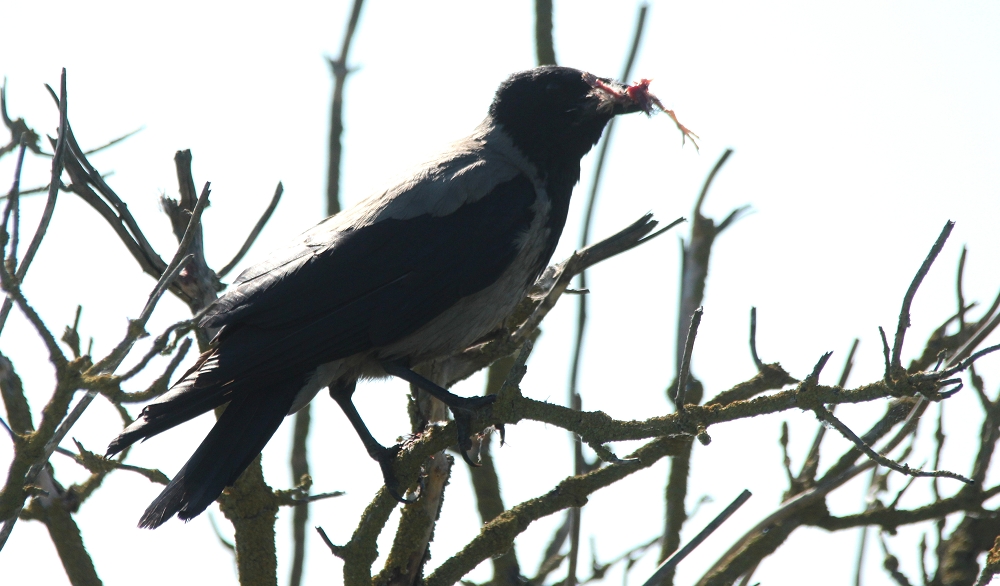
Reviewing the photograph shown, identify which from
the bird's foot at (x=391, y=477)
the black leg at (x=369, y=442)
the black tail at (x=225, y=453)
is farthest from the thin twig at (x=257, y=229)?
the bird's foot at (x=391, y=477)

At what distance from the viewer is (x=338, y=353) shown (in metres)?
3.85

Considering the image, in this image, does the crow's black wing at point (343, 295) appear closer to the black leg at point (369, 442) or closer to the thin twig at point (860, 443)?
the black leg at point (369, 442)

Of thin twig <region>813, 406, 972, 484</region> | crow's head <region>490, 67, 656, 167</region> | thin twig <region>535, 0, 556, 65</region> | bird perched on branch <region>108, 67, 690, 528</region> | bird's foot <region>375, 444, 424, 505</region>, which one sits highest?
thin twig <region>535, 0, 556, 65</region>

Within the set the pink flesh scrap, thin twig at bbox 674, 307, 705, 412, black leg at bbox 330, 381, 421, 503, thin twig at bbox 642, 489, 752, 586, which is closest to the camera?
thin twig at bbox 674, 307, 705, 412

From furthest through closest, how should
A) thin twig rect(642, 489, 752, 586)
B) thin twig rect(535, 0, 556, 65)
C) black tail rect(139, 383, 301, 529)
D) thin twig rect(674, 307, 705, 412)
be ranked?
thin twig rect(535, 0, 556, 65), black tail rect(139, 383, 301, 529), thin twig rect(642, 489, 752, 586), thin twig rect(674, 307, 705, 412)

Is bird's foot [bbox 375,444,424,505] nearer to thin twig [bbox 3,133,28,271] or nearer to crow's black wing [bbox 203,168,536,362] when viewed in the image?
crow's black wing [bbox 203,168,536,362]

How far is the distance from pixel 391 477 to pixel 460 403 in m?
0.38

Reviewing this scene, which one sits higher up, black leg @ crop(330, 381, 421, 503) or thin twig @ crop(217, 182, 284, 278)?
thin twig @ crop(217, 182, 284, 278)

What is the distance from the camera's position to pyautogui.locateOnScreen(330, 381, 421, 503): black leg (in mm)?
3516

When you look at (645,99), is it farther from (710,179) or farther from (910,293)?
(910,293)

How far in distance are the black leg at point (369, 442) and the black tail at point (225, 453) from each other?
427 millimetres

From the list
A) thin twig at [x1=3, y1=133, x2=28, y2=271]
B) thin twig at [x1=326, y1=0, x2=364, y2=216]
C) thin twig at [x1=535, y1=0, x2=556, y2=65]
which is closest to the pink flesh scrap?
thin twig at [x1=535, y1=0, x2=556, y2=65]

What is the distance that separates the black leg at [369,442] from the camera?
352 cm

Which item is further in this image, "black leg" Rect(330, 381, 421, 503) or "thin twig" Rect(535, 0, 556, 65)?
"thin twig" Rect(535, 0, 556, 65)
